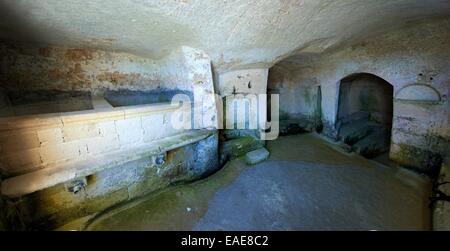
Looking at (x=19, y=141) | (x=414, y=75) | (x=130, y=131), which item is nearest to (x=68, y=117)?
→ (x=19, y=141)

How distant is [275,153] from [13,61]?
4.74 metres

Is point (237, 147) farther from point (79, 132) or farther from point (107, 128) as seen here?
point (79, 132)

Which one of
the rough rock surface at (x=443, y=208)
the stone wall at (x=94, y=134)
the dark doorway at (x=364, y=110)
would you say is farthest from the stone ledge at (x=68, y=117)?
the dark doorway at (x=364, y=110)

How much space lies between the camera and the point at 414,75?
3668 millimetres

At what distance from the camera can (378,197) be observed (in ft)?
9.71

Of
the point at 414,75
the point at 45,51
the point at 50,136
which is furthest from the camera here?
the point at 414,75

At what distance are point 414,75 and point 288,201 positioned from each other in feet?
11.2

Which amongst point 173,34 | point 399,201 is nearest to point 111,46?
point 173,34

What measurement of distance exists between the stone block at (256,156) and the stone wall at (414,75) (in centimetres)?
261

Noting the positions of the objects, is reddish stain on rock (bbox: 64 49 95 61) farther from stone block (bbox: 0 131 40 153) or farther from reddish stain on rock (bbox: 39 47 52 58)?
stone block (bbox: 0 131 40 153)

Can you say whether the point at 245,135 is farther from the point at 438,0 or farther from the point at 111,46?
the point at 438,0

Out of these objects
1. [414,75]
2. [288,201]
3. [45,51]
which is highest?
[45,51]

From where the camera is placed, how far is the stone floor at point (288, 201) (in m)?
2.40

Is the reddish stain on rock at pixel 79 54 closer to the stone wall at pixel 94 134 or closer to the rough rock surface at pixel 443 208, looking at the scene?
the stone wall at pixel 94 134
